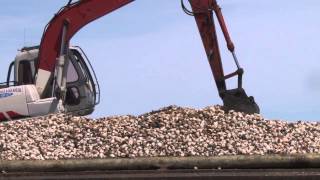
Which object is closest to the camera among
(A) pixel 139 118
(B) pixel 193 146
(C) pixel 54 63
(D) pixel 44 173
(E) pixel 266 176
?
(E) pixel 266 176

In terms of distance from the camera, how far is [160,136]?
8.61m

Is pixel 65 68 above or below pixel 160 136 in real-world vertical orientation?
above

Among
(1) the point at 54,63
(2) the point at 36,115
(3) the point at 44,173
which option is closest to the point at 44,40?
(1) the point at 54,63

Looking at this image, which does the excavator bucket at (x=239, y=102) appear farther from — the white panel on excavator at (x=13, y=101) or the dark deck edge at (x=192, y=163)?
the dark deck edge at (x=192, y=163)

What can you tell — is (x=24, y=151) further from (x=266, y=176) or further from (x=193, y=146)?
(x=266, y=176)

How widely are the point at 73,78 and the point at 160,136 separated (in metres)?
4.51

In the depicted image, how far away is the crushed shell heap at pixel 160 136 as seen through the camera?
8.09 m

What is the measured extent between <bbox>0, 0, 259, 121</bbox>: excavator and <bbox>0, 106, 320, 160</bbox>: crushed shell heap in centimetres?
151

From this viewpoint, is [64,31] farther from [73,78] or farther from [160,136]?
[160,136]

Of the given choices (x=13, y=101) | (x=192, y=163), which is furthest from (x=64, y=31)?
(x=192, y=163)

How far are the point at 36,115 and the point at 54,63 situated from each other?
1130mm

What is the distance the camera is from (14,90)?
39.2 feet

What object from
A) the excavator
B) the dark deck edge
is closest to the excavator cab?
the excavator

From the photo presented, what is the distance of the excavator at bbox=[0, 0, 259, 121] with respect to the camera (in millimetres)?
11672
